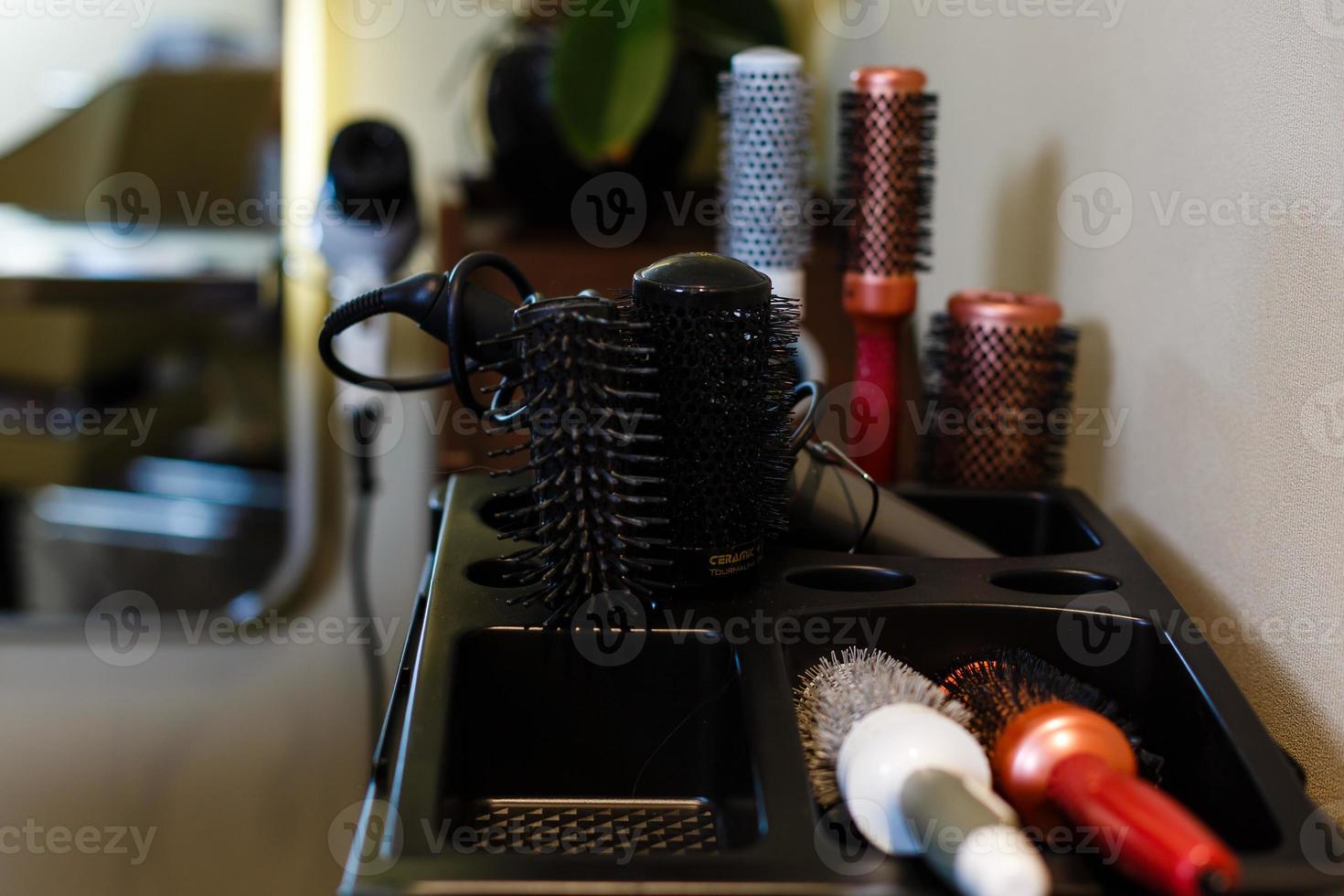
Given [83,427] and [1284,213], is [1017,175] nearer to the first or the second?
[1284,213]

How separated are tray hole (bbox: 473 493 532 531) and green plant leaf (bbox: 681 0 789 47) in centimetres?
95

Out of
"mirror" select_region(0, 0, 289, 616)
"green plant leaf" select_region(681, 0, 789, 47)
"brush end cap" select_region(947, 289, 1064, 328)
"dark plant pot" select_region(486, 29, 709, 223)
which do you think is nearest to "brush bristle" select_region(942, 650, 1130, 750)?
"brush end cap" select_region(947, 289, 1064, 328)

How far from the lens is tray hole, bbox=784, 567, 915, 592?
1.96ft

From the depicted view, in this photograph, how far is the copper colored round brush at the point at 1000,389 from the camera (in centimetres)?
69

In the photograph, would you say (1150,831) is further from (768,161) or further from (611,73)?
(611,73)

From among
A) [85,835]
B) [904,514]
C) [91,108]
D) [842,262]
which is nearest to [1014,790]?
[904,514]

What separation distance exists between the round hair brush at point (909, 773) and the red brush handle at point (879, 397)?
246mm

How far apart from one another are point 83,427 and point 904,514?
1625mm

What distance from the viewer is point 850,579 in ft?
2.00

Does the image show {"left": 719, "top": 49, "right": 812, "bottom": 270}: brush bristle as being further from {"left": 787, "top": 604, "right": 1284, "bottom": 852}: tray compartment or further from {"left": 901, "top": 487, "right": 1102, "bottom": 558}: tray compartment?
{"left": 787, "top": 604, "right": 1284, "bottom": 852}: tray compartment

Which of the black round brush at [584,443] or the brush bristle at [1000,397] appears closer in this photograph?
the black round brush at [584,443]

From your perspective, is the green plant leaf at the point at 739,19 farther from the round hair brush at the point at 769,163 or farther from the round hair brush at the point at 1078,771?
the round hair brush at the point at 1078,771

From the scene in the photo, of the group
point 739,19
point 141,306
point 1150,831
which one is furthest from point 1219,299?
point 141,306

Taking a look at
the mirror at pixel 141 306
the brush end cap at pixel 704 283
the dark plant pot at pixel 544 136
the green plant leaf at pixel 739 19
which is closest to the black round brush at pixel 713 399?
the brush end cap at pixel 704 283
